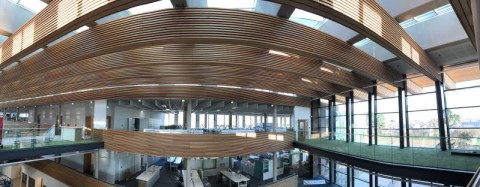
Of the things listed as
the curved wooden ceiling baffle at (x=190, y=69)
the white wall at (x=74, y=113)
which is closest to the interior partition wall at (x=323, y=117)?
the curved wooden ceiling baffle at (x=190, y=69)

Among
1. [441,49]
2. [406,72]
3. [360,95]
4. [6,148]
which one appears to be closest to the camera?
[441,49]

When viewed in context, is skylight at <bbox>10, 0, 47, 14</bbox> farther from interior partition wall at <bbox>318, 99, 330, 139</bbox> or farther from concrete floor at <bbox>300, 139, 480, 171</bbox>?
→ interior partition wall at <bbox>318, 99, 330, 139</bbox>

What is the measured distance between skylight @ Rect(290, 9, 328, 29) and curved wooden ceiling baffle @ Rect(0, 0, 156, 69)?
561 centimetres

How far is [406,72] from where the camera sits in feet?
43.7

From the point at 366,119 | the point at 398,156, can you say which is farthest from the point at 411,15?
the point at 366,119

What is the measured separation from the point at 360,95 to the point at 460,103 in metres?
6.10

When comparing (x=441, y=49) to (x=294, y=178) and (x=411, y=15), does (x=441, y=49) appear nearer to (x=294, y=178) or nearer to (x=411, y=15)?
(x=411, y=15)

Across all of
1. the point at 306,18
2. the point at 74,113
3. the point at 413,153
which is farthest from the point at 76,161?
the point at 413,153

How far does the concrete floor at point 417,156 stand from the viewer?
27.2ft

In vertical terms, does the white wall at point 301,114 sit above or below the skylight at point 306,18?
below

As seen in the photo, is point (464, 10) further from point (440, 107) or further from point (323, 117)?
point (323, 117)

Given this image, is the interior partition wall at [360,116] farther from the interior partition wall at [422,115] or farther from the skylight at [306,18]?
the skylight at [306,18]

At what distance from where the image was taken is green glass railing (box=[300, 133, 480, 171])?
8500 millimetres

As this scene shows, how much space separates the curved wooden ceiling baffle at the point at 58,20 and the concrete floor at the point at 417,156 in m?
9.66
